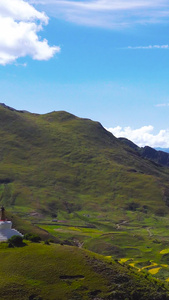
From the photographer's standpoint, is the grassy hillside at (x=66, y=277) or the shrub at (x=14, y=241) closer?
the grassy hillside at (x=66, y=277)

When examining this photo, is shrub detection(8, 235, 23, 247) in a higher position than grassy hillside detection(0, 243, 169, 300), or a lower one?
higher

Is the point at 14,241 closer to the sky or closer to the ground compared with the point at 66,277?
closer to the sky

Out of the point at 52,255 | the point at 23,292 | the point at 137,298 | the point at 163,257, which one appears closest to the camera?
the point at 23,292

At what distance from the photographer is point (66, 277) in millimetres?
66875

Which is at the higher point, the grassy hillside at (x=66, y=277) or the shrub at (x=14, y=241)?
the shrub at (x=14, y=241)

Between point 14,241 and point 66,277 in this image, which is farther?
point 14,241

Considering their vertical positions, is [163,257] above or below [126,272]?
below

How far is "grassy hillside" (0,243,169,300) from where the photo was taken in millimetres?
62812

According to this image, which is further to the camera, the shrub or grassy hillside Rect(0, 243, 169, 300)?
the shrub

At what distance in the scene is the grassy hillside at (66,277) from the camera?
62.8m

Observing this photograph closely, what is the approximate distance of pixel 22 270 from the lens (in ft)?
219

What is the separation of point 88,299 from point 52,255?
11.5m

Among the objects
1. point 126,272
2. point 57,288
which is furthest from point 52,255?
point 126,272

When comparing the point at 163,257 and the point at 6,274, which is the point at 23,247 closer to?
the point at 6,274
